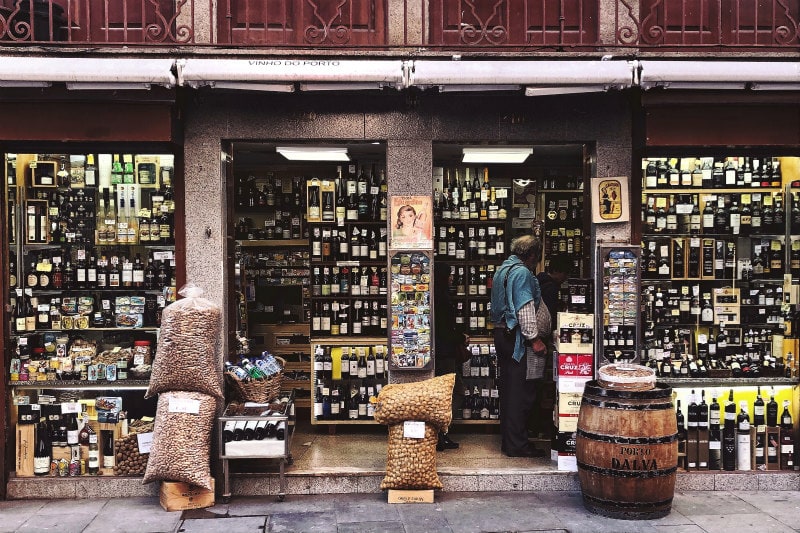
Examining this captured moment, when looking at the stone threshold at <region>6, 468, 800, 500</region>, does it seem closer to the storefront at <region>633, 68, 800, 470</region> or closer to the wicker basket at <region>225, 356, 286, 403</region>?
the storefront at <region>633, 68, 800, 470</region>

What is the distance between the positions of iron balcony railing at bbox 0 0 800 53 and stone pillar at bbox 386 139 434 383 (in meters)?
0.96

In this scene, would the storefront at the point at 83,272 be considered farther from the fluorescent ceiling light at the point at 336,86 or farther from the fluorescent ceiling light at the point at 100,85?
the fluorescent ceiling light at the point at 336,86

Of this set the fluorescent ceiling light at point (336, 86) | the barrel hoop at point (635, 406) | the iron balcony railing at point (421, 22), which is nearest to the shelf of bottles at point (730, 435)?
the barrel hoop at point (635, 406)

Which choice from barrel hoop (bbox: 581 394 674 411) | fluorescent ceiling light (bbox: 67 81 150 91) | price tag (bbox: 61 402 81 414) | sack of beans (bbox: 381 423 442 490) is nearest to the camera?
barrel hoop (bbox: 581 394 674 411)

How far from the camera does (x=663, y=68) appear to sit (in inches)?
255

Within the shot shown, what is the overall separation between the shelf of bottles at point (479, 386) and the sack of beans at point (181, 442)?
11.1 ft

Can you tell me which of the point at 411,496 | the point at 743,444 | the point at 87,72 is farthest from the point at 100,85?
the point at 743,444

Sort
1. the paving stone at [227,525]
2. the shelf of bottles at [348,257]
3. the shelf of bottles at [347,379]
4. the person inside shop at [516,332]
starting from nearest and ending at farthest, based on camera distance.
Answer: the paving stone at [227,525], the person inside shop at [516,332], the shelf of bottles at [347,379], the shelf of bottles at [348,257]

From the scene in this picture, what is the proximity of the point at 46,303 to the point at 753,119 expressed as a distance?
7.22 meters

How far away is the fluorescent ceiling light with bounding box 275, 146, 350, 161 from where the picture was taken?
26.9 ft

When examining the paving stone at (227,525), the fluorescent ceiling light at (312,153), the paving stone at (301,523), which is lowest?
the paving stone at (301,523)

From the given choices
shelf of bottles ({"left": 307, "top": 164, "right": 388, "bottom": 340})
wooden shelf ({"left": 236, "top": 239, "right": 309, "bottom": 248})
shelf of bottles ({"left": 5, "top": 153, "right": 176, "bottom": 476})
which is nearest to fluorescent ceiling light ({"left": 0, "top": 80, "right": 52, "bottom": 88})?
shelf of bottles ({"left": 5, "top": 153, "right": 176, "bottom": 476})

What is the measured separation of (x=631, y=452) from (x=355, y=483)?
2639mm

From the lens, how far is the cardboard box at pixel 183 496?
21.7 ft
